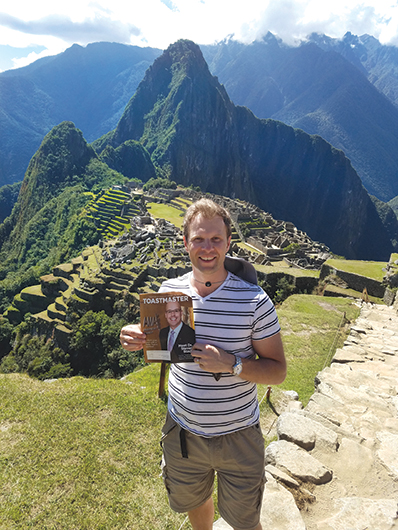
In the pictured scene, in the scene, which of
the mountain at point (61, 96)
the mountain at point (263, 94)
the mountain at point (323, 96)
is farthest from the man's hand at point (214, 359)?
the mountain at point (323, 96)

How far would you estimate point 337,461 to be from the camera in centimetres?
266

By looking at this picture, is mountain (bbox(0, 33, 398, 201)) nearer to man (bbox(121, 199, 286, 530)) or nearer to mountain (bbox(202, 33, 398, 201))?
mountain (bbox(202, 33, 398, 201))

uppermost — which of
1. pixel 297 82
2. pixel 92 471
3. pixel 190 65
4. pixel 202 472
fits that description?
pixel 297 82

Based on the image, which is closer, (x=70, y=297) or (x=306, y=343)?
(x=306, y=343)

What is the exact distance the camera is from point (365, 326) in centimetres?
639

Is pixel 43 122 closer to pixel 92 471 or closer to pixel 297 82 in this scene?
pixel 297 82

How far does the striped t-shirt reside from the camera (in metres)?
1.67

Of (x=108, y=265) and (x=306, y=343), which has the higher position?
(x=306, y=343)

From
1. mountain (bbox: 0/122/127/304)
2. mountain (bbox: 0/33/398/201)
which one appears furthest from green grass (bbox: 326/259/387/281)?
mountain (bbox: 0/33/398/201)

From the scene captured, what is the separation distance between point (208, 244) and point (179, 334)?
0.51 meters

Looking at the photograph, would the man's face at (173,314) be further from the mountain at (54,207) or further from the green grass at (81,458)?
the mountain at (54,207)

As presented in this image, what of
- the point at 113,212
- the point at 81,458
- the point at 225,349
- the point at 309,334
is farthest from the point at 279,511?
the point at 113,212

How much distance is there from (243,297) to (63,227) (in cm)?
5319

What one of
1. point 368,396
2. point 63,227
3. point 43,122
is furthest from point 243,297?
point 43,122
